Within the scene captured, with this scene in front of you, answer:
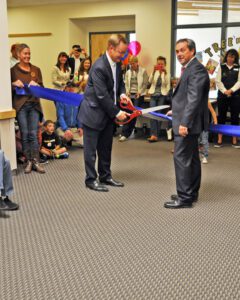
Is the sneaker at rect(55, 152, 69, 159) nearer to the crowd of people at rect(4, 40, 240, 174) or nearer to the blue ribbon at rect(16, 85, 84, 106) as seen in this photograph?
the crowd of people at rect(4, 40, 240, 174)

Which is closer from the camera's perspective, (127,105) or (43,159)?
(127,105)

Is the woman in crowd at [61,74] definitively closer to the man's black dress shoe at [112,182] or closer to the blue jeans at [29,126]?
the blue jeans at [29,126]

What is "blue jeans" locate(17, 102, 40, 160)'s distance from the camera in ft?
16.0

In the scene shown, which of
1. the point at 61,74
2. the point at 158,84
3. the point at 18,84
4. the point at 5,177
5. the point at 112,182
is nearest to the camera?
the point at 5,177

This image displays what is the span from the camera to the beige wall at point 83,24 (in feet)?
26.8

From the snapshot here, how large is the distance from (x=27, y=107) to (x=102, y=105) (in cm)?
127

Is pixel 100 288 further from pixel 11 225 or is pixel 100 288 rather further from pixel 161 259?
pixel 11 225

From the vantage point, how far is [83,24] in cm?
938

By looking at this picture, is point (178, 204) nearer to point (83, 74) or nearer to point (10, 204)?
point (10, 204)

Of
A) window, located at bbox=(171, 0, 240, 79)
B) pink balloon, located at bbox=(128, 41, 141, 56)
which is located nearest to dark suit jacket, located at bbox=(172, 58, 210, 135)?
window, located at bbox=(171, 0, 240, 79)

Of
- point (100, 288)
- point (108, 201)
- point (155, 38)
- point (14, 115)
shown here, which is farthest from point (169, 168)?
point (155, 38)

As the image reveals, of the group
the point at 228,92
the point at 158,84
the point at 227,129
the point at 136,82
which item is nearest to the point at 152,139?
the point at 158,84

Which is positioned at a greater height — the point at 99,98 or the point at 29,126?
the point at 99,98

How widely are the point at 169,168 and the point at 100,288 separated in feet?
9.96
